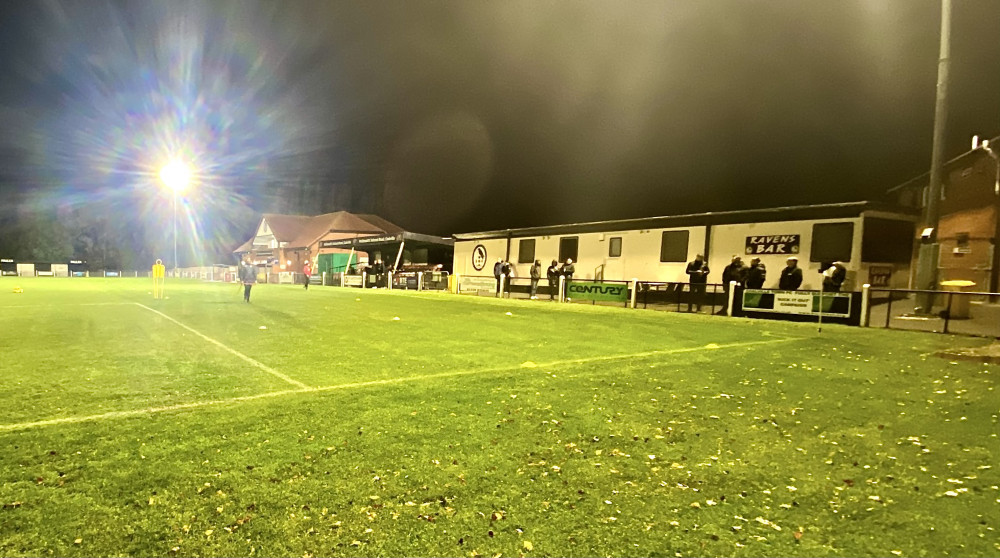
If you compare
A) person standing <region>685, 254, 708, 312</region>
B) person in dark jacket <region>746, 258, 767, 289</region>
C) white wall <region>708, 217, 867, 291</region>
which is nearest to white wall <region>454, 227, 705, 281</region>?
white wall <region>708, 217, 867, 291</region>

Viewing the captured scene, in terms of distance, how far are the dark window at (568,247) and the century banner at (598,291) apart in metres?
4.47

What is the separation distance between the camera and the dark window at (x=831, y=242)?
56.6 ft

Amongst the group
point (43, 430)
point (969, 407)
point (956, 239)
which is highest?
point (956, 239)

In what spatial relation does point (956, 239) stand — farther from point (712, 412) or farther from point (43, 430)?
point (43, 430)

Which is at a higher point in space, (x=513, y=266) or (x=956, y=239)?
(x=956, y=239)

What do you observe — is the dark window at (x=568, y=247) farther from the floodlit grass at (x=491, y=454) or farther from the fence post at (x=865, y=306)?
the floodlit grass at (x=491, y=454)

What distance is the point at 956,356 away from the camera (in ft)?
27.2

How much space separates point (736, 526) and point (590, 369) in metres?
4.38

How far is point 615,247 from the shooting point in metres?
24.3

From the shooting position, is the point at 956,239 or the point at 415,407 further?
the point at 956,239

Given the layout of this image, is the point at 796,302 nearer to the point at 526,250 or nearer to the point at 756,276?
the point at 756,276

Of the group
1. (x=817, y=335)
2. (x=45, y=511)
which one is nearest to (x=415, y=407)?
(x=45, y=511)

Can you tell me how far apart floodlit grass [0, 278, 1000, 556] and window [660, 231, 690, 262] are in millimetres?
13561

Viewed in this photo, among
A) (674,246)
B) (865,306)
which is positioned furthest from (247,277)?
(865,306)
